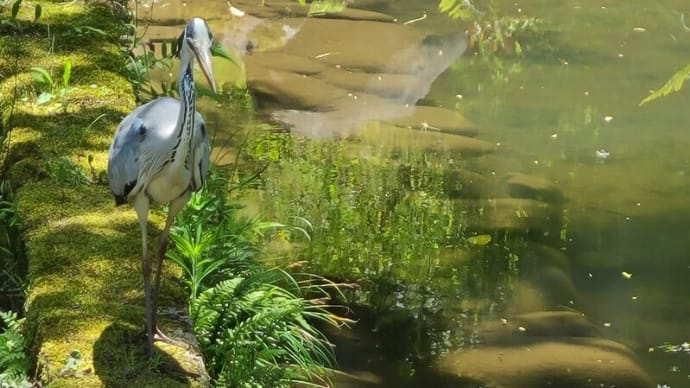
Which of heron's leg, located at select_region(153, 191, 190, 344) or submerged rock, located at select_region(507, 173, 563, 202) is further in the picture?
submerged rock, located at select_region(507, 173, 563, 202)

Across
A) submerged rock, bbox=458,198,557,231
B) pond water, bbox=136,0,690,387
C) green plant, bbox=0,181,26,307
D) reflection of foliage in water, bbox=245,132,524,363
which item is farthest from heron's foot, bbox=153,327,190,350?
submerged rock, bbox=458,198,557,231

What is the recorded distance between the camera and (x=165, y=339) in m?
3.78

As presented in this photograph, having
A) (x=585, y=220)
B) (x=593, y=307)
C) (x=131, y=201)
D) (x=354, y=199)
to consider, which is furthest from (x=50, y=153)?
(x=585, y=220)

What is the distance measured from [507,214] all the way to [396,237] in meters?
0.94

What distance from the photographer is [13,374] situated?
12.2 feet

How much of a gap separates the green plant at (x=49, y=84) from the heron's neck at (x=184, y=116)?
175 centimetres

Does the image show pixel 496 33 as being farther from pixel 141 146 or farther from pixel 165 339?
pixel 165 339

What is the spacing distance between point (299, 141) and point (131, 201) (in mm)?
4505

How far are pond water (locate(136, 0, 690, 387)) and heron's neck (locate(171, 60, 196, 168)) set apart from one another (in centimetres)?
227

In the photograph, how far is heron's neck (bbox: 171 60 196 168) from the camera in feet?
11.9

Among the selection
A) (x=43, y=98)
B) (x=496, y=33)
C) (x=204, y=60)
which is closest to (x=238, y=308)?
(x=204, y=60)

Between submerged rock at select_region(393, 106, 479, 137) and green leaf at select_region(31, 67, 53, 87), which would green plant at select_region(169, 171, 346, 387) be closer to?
green leaf at select_region(31, 67, 53, 87)

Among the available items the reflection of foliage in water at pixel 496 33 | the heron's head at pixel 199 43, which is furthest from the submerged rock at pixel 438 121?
the heron's head at pixel 199 43

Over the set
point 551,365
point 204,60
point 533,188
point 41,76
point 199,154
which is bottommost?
point 551,365
